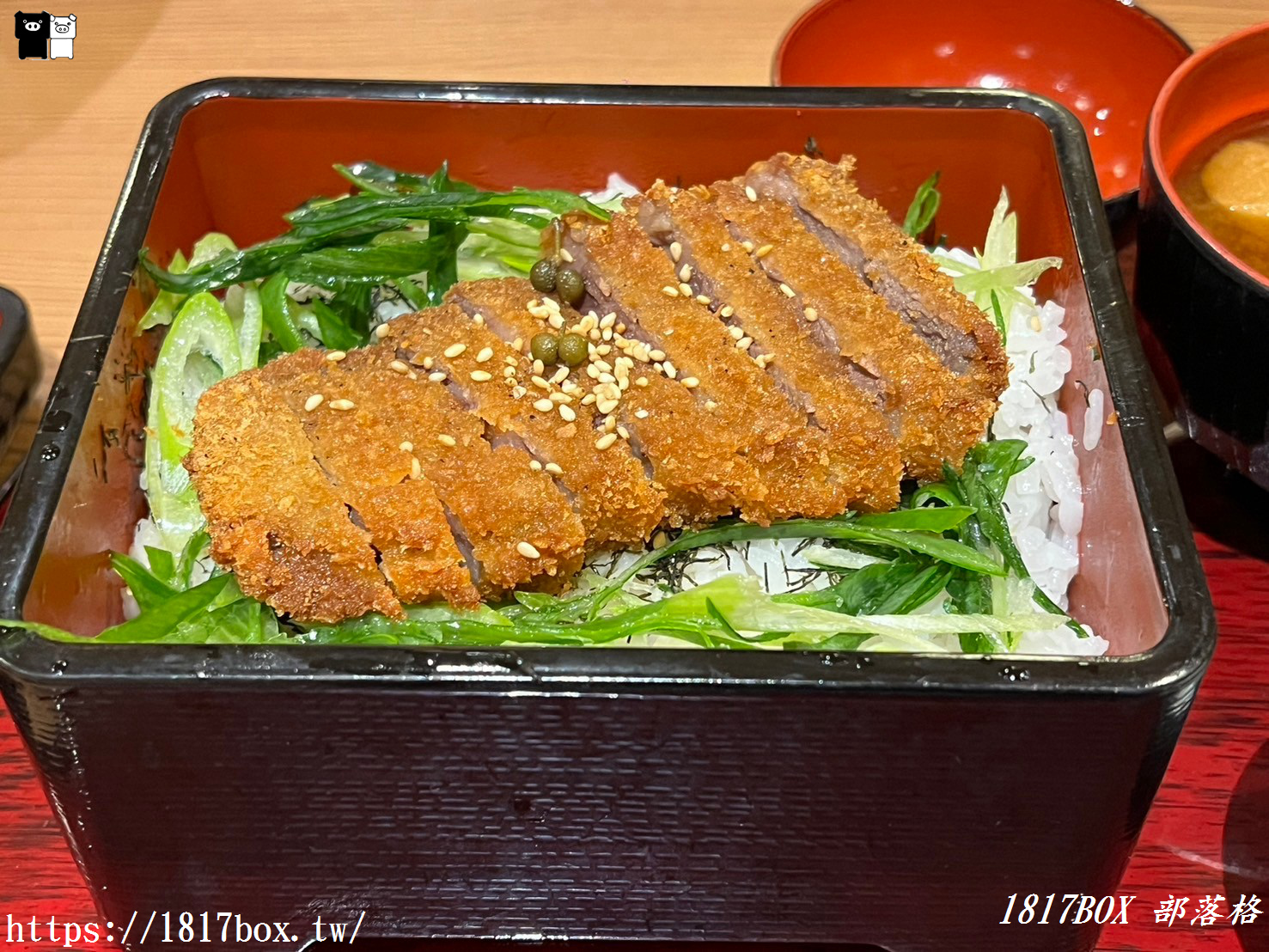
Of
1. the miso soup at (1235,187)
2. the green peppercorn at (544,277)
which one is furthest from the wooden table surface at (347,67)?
the green peppercorn at (544,277)

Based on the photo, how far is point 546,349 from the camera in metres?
1.81

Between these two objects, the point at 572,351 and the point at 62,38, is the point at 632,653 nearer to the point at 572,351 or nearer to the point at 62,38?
the point at 572,351

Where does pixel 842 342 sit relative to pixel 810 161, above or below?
below

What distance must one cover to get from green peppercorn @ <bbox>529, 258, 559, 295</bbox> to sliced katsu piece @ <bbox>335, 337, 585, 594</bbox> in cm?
32

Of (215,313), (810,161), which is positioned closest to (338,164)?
(215,313)

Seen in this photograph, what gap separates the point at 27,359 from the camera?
2.30 metres

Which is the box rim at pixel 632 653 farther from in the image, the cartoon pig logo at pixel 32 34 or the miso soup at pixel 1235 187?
the cartoon pig logo at pixel 32 34

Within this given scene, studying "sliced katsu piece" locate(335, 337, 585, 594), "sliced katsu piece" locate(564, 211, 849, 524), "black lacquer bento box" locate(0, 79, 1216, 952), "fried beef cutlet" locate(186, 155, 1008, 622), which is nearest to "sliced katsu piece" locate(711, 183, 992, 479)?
"fried beef cutlet" locate(186, 155, 1008, 622)

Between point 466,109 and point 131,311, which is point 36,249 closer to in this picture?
point 131,311

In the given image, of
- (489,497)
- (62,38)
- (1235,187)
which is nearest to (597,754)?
(489,497)

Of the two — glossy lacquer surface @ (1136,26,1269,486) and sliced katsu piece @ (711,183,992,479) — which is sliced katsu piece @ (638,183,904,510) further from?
glossy lacquer surface @ (1136,26,1269,486)

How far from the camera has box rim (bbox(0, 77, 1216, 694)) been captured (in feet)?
4.29

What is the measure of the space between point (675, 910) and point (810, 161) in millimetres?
1390

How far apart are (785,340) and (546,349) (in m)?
0.41
